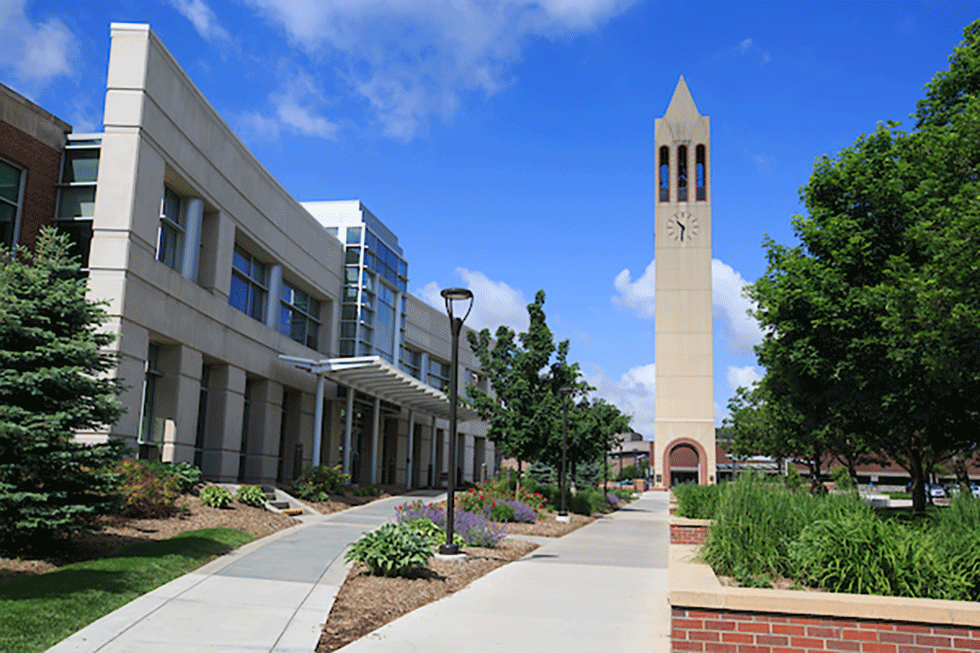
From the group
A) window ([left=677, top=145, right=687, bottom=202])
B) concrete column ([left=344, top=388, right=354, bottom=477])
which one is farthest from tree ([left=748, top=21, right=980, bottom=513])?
window ([left=677, top=145, right=687, bottom=202])

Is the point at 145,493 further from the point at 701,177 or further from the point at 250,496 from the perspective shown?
the point at 701,177

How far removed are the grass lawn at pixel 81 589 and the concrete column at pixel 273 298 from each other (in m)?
15.6

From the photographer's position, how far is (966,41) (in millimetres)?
16922

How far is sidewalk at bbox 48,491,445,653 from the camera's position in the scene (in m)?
7.16

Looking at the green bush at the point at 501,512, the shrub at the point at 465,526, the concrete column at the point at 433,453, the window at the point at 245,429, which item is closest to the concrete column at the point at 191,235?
the window at the point at 245,429

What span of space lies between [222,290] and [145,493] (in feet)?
31.9

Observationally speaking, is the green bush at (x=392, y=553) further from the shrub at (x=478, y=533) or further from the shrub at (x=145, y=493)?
the shrub at (x=145, y=493)

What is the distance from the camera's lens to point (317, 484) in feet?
Result: 79.7

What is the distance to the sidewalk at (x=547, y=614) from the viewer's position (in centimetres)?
755

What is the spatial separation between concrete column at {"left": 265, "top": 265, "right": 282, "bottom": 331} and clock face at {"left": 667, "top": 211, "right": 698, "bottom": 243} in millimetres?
40419

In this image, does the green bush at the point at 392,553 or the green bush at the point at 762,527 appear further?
the green bush at the point at 392,553

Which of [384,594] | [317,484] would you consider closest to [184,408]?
[317,484]

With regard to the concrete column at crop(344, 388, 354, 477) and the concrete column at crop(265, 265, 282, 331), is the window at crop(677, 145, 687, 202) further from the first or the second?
the concrete column at crop(265, 265, 282, 331)

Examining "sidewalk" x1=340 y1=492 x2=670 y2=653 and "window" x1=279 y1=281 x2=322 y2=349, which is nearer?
"sidewalk" x1=340 y1=492 x2=670 y2=653
